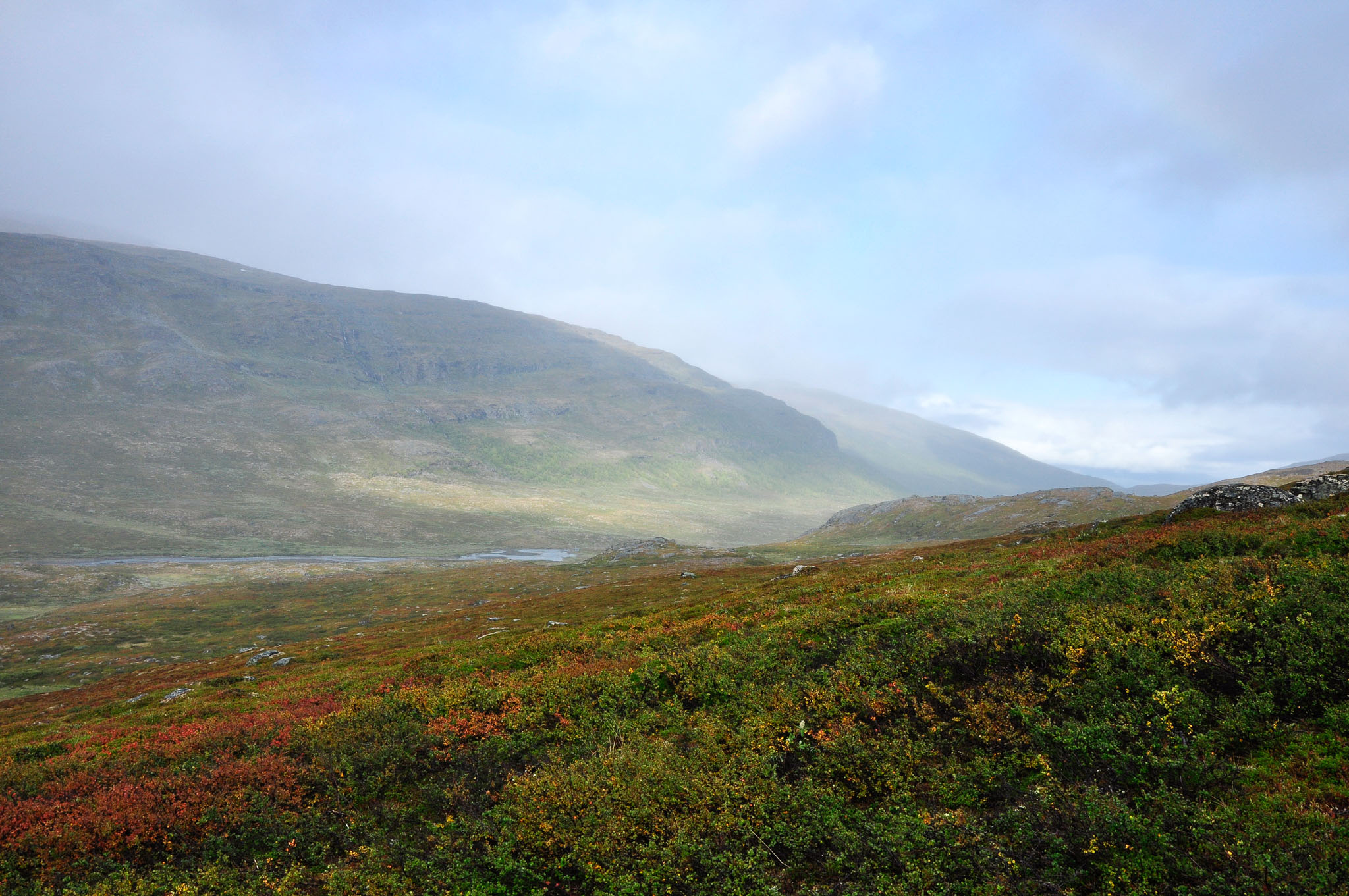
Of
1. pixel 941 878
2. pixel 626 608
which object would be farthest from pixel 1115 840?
pixel 626 608

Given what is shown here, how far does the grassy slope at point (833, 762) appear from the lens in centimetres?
823

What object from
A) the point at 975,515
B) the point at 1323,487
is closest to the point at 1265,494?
the point at 1323,487

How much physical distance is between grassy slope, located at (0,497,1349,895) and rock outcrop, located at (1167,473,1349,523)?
6.43 meters

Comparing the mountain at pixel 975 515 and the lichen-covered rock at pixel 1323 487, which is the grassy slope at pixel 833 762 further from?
the mountain at pixel 975 515

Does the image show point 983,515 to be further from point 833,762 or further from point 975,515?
point 833,762

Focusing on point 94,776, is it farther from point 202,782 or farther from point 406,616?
point 406,616

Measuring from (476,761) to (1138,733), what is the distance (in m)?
14.6

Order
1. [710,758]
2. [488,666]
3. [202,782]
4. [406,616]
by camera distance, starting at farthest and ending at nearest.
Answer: [406,616] < [488,666] < [202,782] < [710,758]

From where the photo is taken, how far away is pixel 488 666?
24.0 meters

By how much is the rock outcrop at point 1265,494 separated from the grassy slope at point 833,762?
643 centimetres

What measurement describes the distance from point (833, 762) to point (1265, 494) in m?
31.9

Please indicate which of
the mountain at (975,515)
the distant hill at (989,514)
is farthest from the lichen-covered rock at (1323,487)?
the mountain at (975,515)

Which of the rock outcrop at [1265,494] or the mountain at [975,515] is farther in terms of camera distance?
the mountain at [975,515]

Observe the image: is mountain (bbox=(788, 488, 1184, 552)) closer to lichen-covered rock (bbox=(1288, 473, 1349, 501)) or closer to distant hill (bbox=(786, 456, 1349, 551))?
distant hill (bbox=(786, 456, 1349, 551))
